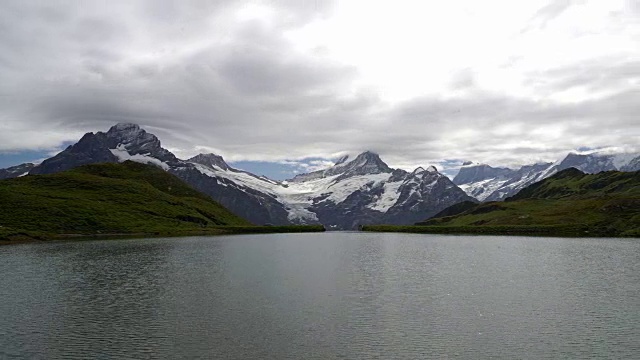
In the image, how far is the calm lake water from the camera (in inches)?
1768

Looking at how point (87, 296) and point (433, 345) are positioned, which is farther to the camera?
point (87, 296)

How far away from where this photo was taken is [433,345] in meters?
45.5

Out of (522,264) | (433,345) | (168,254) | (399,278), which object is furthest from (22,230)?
(433,345)

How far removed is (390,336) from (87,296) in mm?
46212

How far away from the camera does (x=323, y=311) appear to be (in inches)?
2357

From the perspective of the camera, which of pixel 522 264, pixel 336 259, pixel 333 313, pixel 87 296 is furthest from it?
pixel 336 259

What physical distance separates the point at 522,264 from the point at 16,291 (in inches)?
3785

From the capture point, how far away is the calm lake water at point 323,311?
44.9 m

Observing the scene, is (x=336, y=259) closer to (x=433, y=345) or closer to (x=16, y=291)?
(x=16, y=291)

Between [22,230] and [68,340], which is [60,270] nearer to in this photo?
[68,340]

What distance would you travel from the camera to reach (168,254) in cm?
13925

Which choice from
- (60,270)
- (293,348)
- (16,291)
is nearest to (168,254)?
(60,270)

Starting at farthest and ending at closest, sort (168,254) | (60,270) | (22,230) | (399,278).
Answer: (22,230), (168,254), (60,270), (399,278)

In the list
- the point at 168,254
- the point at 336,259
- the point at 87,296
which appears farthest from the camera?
the point at 168,254
